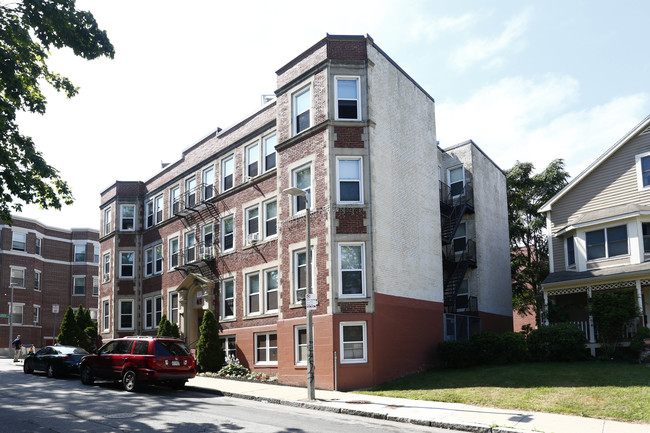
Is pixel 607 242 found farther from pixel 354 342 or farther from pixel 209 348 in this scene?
pixel 209 348

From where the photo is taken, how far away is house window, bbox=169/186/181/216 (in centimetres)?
3386

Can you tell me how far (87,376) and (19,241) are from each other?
40.2 meters

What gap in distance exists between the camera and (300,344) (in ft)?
73.0

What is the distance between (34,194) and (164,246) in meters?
18.9

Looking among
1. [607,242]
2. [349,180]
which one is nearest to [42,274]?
[349,180]

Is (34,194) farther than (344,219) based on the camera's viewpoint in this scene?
No

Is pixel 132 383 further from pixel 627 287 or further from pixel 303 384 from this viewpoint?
pixel 627 287

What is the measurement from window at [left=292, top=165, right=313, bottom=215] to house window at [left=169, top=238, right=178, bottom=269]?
1253 cm

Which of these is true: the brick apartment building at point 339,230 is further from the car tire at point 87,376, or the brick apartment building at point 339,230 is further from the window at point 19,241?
the window at point 19,241

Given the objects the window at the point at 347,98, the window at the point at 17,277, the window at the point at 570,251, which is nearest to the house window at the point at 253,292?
the window at the point at 347,98

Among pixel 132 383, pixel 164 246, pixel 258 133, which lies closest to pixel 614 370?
pixel 132 383

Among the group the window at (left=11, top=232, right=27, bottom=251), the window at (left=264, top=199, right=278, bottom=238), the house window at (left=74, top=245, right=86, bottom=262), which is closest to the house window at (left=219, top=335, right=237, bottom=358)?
the window at (left=264, top=199, right=278, bottom=238)

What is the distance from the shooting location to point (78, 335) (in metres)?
37.3

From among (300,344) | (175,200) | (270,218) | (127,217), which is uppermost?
(175,200)
